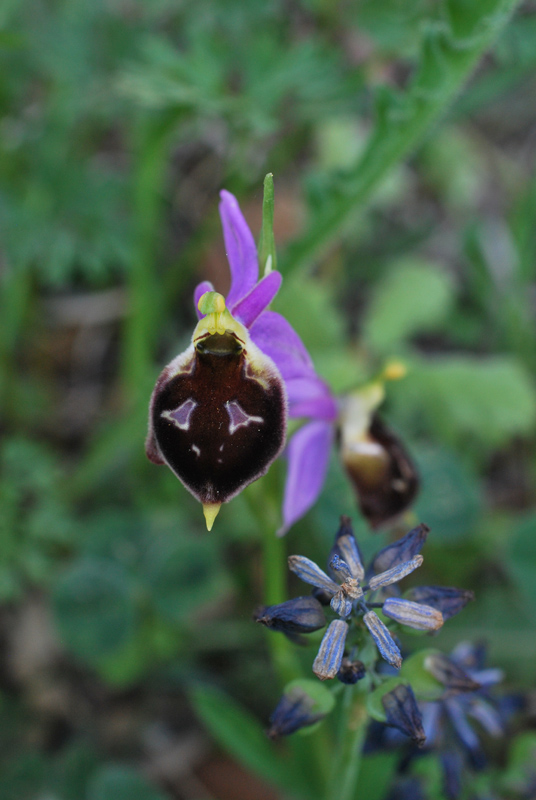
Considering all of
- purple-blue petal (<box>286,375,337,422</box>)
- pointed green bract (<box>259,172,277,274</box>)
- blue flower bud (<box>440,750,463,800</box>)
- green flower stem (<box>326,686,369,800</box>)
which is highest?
pointed green bract (<box>259,172,277,274</box>)

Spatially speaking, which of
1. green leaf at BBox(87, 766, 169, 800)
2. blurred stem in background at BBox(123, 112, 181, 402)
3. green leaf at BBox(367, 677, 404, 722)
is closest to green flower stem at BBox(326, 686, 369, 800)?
green leaf at BBox(367, 677, 404, 722)

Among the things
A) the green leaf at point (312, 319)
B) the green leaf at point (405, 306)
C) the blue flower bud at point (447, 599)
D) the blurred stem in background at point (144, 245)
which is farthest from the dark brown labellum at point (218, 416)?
the green leaf at point (405, 306)

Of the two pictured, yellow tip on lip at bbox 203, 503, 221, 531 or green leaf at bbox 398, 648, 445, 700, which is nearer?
yellow tip on lip at bbox 203, 503, 221, 531

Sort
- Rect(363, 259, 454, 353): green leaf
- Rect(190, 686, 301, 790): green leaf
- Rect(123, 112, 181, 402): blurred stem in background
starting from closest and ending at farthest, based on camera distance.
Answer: Rect(190, 686, 301, 790): green leaf, Rect(123, 112, 181, 402): blurred stem in background, Rect(363, 259, 454, 353): green leaf

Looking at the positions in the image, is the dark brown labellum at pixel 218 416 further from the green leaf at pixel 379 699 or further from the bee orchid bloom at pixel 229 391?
the green leaf at pixel 379 699

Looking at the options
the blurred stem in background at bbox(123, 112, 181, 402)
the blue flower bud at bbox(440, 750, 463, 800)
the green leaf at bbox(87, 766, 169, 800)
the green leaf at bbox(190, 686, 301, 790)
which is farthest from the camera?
the blurred stem in background at bbox(123, 112, 181, 402)

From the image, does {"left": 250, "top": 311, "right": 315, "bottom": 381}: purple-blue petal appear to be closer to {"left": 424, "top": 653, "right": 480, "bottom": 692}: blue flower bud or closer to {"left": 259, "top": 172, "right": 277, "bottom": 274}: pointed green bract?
{"left": 259, "top": 172, "right": 277, "bottom": 274}: pointed green bract

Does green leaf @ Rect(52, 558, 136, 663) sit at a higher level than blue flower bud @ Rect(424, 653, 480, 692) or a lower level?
higher
